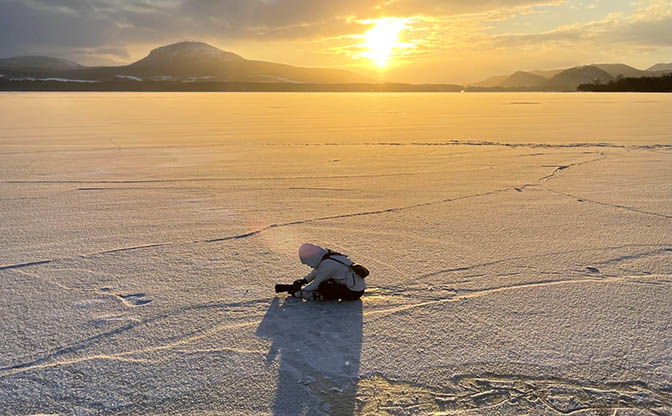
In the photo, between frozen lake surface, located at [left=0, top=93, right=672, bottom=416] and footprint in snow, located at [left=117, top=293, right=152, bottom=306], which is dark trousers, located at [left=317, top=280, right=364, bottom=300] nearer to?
frozen lake surface, located at [left=0, top=93, right=672, bottom=416]

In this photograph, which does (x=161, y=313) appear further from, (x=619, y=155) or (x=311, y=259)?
(x=619, y=155)

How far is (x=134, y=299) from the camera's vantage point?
316cm

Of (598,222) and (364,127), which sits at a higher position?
(364,127)

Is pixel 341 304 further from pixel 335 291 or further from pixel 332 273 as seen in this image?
pixel 332 273

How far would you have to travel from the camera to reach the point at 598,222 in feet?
15.8

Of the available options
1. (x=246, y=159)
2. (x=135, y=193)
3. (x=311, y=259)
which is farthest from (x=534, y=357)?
(x=246, y=159)

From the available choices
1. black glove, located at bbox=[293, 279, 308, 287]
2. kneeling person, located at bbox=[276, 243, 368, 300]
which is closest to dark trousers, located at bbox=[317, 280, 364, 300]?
kneeling person, located at bbox=[276, 243, 368, 300]

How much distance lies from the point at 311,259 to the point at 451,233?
1.88 m

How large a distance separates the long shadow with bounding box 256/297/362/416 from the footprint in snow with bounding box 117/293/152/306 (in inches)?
33.6

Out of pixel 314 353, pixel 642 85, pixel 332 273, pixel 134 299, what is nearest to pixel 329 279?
pixel 332 273

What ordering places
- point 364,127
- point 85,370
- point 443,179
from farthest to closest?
point 364,127 → point 443,179 → point 85,370

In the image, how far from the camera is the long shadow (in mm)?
2166

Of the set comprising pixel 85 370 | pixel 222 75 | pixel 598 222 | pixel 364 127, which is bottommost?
pixel 85 370

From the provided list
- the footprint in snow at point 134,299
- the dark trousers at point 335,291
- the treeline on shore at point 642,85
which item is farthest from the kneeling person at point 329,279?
the treeline on shore at point 642,85
